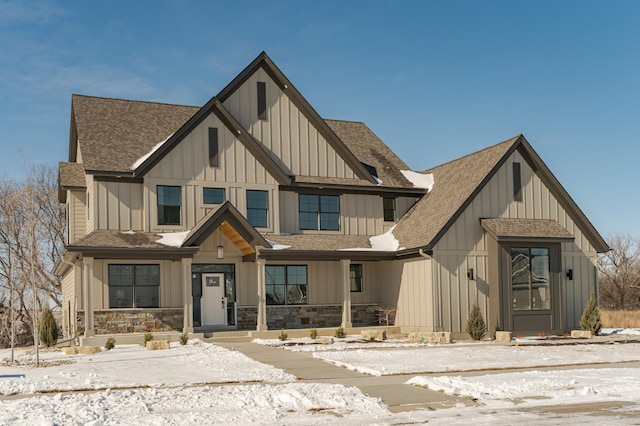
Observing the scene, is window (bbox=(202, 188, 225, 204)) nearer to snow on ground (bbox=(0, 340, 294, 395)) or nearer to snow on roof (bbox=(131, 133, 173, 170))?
snow on roof (bbox=(131, 133, 173, 170))

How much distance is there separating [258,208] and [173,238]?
3630mm

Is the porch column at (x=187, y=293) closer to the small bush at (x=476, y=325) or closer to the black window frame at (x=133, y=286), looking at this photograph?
the black window frame at (x=133, y=286)

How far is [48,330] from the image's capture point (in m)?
23.4

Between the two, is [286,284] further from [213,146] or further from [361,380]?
[361,380]

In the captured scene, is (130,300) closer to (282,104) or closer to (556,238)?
(282,104)

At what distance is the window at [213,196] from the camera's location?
2577 cm

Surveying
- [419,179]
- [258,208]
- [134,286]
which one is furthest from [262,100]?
[134,286]

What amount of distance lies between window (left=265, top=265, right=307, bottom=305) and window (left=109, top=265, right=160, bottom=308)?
4252mm

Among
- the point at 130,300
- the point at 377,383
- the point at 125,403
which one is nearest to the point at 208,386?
the point at 125,403

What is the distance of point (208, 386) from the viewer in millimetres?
13016

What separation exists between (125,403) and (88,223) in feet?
53.8

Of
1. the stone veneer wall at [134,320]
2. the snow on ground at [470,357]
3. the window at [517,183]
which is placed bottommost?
the snow on ground at [470,357]

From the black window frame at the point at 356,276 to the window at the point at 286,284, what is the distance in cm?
207

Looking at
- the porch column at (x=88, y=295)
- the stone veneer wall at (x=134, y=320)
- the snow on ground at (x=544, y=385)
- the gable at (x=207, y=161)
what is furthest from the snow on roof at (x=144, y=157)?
the snow on ground at (x=544, y=385)
